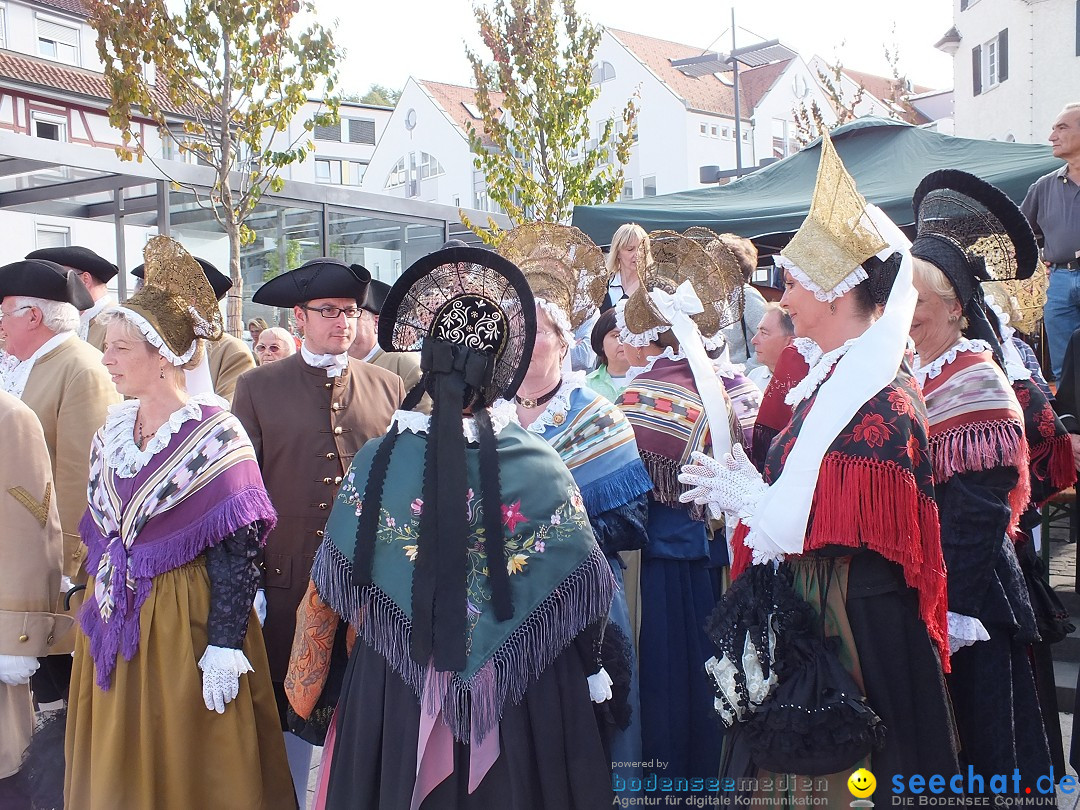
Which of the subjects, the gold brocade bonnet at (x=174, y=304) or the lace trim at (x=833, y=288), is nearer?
the lace trim at (x=833, y=288)

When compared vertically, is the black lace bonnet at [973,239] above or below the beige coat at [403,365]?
above

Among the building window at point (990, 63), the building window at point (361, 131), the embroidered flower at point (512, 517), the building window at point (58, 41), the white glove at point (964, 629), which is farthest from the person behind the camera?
the building window at point (361, 131)

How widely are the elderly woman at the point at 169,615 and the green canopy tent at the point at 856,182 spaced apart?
15.7 ft

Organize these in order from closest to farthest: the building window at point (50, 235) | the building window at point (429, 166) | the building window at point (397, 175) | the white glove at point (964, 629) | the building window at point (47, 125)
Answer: the white glove at point (964, 629) < the building window at point (50, 235) < the building window at point (47, 125) < the building window at point (429, 166) < the building window at point (397, 175)

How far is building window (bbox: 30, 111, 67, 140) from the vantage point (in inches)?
1065

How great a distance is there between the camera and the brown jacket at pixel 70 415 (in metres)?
4.21

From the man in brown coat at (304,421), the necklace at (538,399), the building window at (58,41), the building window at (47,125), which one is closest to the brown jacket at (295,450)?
the man in brown coat at (304,421)

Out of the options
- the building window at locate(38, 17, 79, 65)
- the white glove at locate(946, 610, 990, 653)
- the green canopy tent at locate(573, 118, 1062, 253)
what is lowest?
the white glove at locate(946, 610, 990, 653)

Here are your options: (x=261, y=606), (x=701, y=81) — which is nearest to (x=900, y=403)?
(x=261, y=606)

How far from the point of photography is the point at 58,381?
4.30 m

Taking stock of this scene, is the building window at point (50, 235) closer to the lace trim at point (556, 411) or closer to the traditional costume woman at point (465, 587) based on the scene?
the lace trim at point (556, 411)

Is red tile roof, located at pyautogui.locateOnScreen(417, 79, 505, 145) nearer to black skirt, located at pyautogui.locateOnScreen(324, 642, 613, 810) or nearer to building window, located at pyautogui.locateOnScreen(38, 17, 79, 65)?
building window, located at pyautogui.locateOnScreen(38, 17, 79, 65)

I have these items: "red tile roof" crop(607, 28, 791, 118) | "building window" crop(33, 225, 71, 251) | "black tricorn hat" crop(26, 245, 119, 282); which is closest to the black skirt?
"black tricorn hat" crop(26, 245, 119, 282)

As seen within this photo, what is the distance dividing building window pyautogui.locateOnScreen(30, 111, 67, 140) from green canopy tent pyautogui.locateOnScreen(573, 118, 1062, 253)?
23.9 m
